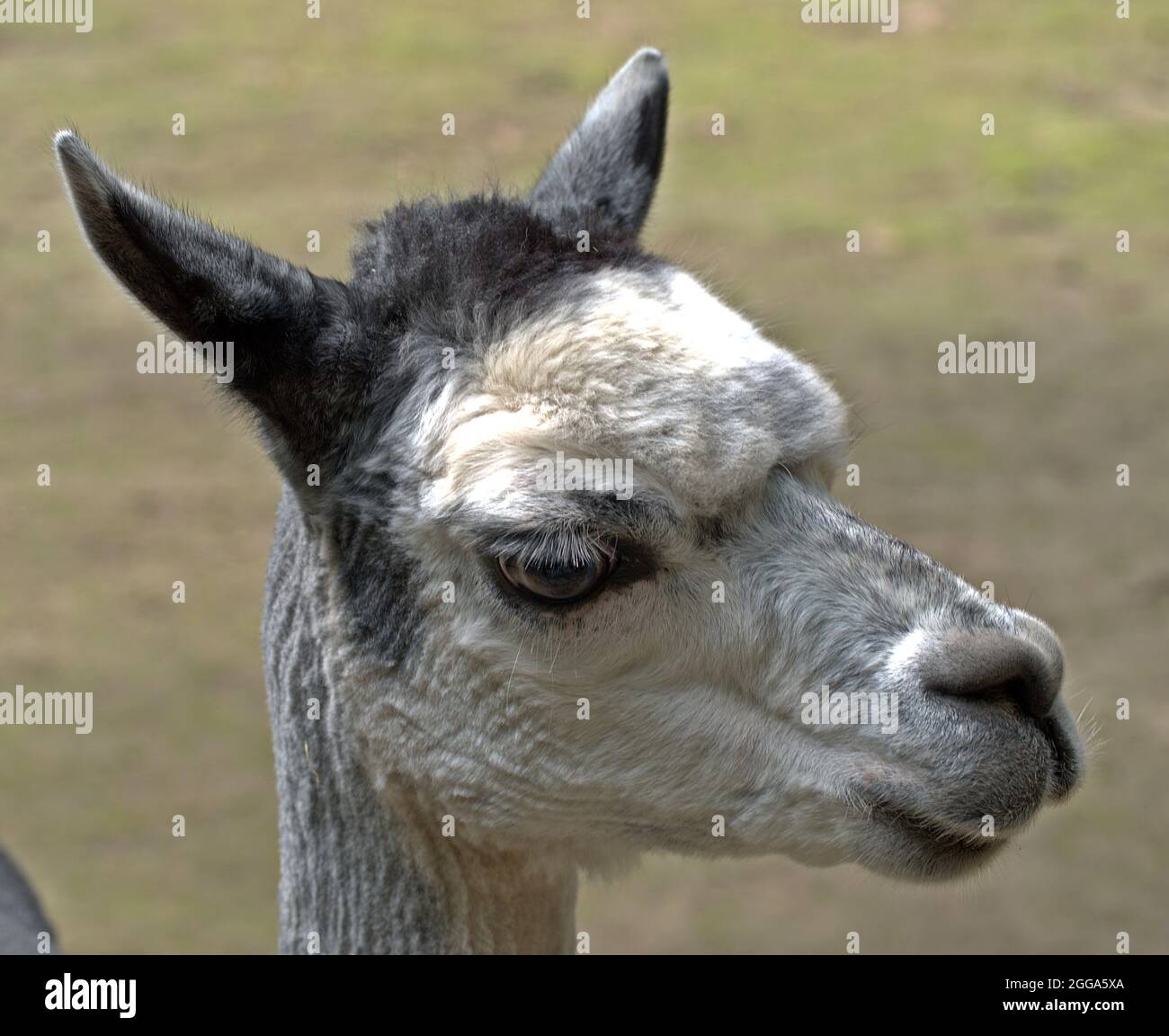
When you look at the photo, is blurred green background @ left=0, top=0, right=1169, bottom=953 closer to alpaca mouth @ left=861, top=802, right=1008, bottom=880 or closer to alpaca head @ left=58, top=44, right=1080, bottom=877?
alpaca mouth @ left=861, top=802, right=1008, bottom=880

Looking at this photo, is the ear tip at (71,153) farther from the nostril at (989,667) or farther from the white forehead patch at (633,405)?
the nostril at (989,667)

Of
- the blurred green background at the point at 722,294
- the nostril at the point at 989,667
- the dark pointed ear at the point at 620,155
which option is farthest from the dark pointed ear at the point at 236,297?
the nostril at the point at 989,667

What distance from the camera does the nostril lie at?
9.46ft

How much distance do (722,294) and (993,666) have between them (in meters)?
1.29

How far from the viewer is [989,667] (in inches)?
113

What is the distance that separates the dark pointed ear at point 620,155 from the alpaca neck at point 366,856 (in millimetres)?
1133

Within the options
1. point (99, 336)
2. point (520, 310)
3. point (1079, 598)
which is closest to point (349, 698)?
point (520, 310)

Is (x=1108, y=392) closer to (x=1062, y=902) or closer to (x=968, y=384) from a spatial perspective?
(x=968, y=384)

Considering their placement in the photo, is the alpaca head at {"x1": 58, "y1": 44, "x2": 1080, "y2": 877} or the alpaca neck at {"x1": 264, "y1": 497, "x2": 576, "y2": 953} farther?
the alpaca neck at {"x1": 264, "y1": 497, "x2": 576, "y2": 953}

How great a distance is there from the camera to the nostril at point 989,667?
2885 mm

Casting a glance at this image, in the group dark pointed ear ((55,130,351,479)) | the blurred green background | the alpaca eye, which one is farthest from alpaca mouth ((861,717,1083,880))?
dark pointed ear ((55,130,351,479))

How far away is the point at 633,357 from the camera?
9.84 ft

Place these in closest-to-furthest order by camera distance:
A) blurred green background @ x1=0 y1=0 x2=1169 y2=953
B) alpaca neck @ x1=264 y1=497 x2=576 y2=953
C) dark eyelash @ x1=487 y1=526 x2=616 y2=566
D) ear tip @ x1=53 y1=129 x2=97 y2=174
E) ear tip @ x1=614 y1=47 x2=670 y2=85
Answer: ear tip @ x1=53 y1=129 x2=97 y2=174
dark eyelash @ x1=487 y1=526 x2=616 y2=566
alpaca neck @ x1=264 y1=497 x2=576 y2=953
ear tip @ x1=614 y1=47 x2=670 y2=85
blurred green background @ x1=0 y1=0 x2=1169 y2=953

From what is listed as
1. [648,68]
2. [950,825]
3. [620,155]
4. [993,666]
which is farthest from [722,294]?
[950,825]
